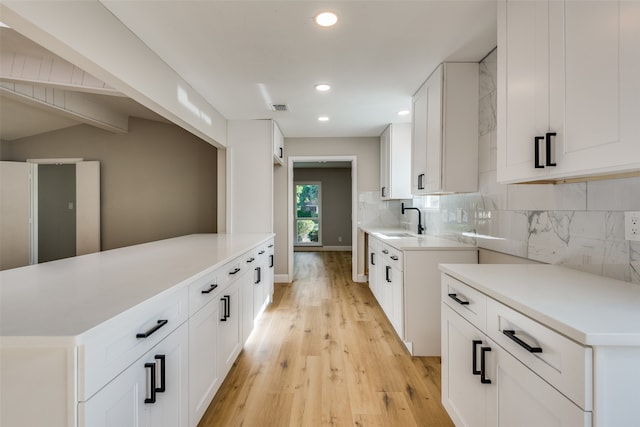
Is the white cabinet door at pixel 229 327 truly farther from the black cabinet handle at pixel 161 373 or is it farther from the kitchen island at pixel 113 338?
the black cabinet handle at pixel 161 373

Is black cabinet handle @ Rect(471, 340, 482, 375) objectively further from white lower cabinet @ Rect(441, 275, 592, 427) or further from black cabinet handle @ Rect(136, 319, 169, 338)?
black cabinet handle @ Rect(136, 319, 169, 338)

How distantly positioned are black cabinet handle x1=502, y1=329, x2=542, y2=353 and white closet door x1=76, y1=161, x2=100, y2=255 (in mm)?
5538

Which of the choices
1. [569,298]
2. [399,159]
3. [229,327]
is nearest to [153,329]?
[229,327]

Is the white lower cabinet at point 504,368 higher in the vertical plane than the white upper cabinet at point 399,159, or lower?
lower

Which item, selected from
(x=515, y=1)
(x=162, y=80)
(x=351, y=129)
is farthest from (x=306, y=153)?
(x=515, y=1)

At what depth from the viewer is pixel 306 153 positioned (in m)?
5.17

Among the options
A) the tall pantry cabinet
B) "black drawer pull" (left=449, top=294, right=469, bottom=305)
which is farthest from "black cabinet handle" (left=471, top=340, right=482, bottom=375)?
the tall pantry cabinet

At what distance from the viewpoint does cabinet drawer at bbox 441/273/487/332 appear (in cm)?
129

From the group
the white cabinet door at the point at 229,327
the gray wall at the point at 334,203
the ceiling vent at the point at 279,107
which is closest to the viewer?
the white cabinet door at the point at 229,327

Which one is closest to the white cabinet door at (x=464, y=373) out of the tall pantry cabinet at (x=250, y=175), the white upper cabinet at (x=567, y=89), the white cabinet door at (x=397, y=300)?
the white upper cabinet at (x=567, y=89)

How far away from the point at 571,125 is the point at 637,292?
641 mm

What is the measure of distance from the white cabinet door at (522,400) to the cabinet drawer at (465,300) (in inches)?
4.6

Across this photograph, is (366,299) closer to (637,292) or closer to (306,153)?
(306,153)

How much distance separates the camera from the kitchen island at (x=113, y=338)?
2.70 ft
